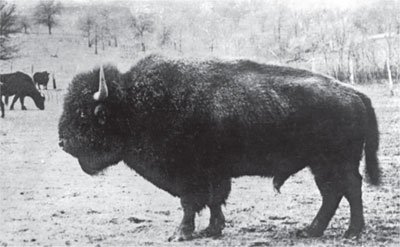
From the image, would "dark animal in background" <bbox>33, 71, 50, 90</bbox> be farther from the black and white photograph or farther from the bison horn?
the bison horn

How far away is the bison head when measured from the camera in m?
6.09

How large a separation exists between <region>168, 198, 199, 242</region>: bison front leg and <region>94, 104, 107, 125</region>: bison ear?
1.26 metres

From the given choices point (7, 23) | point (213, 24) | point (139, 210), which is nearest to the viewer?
point (139, 210)

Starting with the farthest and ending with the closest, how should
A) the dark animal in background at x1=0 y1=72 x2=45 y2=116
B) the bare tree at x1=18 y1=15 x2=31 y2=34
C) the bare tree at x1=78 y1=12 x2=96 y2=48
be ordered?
the dark animal in background at x1=0 y1=72 x2=45 y2=116 → the bare tree at x1=18 y1=15 x2=31 y2=34 → the bare tree at x1=78 y1=12 x2=96 y2=48

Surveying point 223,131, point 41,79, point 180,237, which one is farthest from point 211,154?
point 41,79

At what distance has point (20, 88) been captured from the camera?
67.6 feet

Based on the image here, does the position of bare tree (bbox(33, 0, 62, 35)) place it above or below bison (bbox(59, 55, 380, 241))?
above

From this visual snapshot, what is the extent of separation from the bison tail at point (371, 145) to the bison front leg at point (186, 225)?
2.08 m

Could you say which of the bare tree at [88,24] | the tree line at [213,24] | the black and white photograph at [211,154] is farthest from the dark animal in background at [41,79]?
the black and white photograph at [211,154]

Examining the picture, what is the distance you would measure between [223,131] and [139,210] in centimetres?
203

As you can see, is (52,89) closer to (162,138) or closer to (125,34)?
(125,34)

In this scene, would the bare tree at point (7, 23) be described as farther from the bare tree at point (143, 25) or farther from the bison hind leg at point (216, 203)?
the bison hind leg at point (216, 203)

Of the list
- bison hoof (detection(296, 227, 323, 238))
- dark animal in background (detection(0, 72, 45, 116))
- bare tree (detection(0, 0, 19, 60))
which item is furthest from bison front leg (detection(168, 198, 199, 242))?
dark animal in background (detection(0, 72, 45, 116))

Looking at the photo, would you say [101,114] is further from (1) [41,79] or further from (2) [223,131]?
(1) [41,79]
